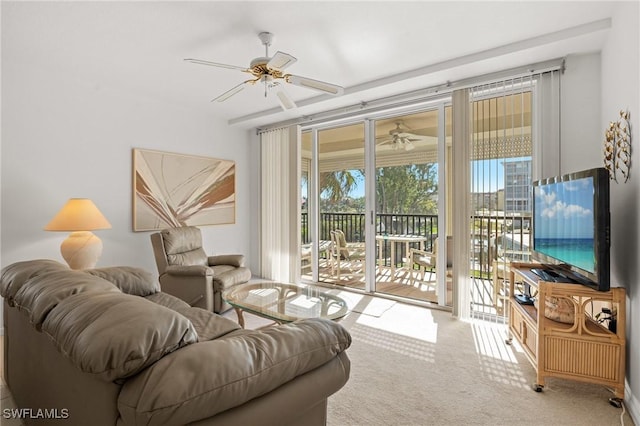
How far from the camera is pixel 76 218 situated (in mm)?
3004

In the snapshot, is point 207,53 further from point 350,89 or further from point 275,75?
point 350,89

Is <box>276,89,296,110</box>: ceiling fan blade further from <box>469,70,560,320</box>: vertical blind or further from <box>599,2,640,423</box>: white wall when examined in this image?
<box>599,2,640,423</box>: white wall

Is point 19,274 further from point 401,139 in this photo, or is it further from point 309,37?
point 401,139

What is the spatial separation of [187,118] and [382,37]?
9.65 feet

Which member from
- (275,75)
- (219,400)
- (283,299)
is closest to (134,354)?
(219,400)

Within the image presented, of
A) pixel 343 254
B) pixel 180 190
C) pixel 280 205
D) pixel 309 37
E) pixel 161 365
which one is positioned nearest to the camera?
pixel 161 365

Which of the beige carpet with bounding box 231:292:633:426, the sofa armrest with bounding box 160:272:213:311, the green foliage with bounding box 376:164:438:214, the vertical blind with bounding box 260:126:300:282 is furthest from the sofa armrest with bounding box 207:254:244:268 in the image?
the green foliage with bounding box 376:164:438:214

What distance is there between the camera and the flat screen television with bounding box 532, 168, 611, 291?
185 centimetres

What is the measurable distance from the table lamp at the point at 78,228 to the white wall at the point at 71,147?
1.16 ft

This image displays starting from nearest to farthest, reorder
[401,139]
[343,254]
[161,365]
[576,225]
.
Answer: [161,365] < [576,225] < [401,139] < [343,254]

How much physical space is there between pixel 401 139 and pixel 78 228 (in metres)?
3.45

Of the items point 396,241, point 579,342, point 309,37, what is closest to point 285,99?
point 309,37

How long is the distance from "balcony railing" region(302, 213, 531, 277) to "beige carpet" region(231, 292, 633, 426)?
0.73 meters

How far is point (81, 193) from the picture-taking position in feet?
11.5
